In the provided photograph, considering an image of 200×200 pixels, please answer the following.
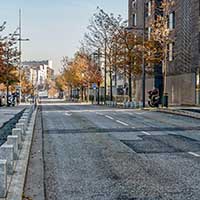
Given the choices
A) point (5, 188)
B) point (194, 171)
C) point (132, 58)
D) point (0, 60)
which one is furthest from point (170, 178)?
point (132, 58)

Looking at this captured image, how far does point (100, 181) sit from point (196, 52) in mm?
44909

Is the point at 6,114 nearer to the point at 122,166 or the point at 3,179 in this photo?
the point at 122,166

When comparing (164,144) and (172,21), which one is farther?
(172,21)

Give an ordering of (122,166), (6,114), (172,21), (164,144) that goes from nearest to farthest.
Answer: (122,166) < (164,144) < (6,114) < (172,21)

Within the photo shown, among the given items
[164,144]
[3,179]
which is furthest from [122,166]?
[164,144]

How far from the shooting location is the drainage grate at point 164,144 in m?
14.4

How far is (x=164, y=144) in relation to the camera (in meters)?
15.9

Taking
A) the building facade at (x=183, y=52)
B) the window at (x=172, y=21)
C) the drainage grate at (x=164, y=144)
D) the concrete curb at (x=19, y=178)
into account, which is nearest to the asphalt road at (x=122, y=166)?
the drainage grate at (x=164, y=144)

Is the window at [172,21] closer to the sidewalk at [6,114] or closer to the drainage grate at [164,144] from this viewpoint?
the sidewalk at [6,114]

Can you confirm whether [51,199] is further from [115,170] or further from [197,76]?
[197,76]

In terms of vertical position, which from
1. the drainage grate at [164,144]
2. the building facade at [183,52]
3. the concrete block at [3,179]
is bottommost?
the drainage grate at [164,144]

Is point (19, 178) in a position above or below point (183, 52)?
below

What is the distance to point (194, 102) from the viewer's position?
54062mm

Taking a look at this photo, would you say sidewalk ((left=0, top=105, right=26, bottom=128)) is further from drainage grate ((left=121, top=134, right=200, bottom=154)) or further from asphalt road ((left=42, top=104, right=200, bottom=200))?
drainage grate ((left=121, top=134, right=200, bottom=154))
